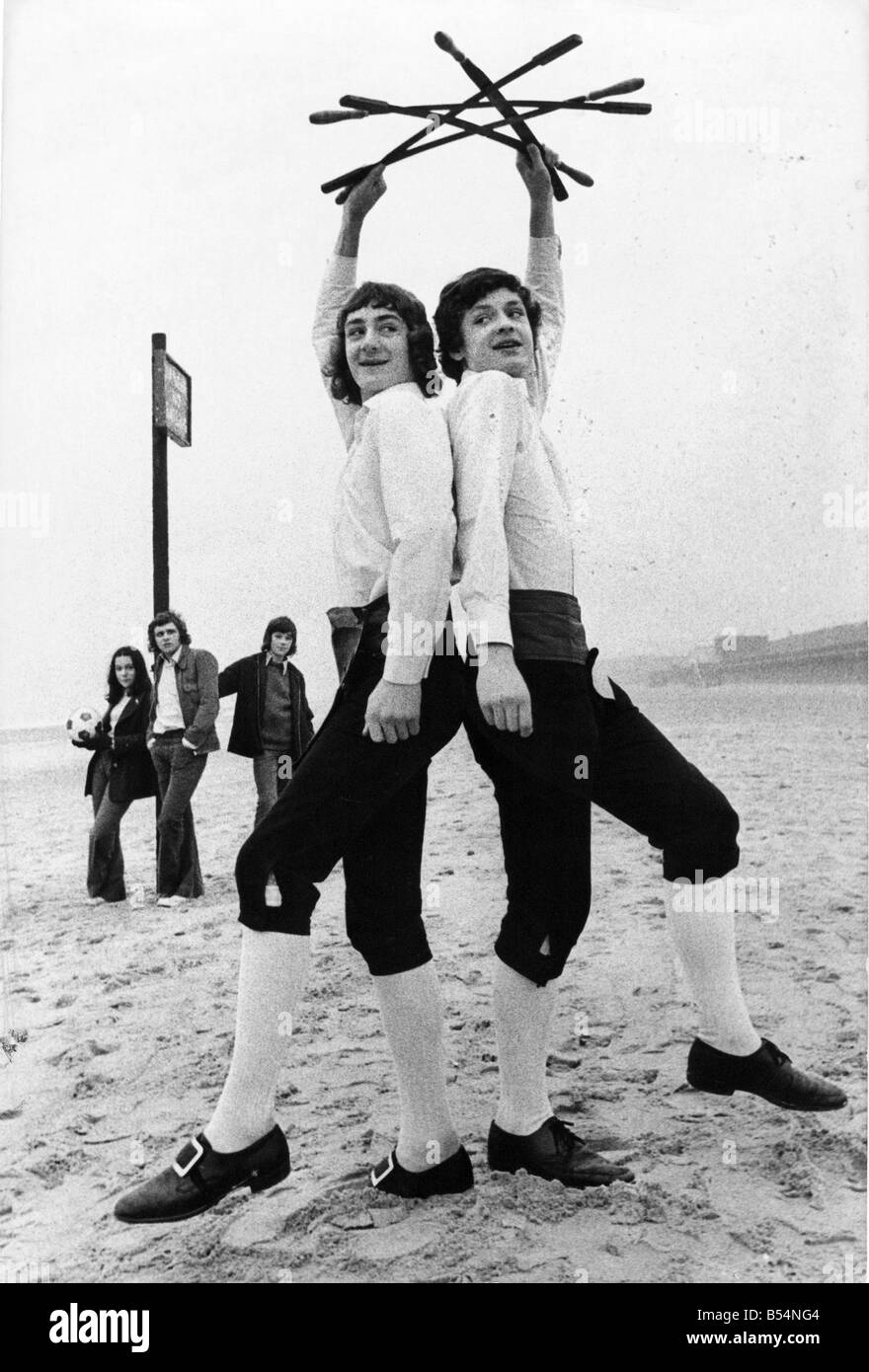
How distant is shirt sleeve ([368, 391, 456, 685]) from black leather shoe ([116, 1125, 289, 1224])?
0.93 m

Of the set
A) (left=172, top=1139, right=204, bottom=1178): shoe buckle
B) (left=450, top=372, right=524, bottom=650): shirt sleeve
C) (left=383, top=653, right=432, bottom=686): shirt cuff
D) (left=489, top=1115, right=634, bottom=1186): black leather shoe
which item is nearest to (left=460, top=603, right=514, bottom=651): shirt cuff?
(left=450, top=372, right=524, bottom=650): shirt sleeve

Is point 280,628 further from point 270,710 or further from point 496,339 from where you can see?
point 496,339

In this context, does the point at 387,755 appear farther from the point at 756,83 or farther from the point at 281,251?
the point at 756,83

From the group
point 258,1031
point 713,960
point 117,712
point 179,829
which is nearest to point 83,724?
point 117,712

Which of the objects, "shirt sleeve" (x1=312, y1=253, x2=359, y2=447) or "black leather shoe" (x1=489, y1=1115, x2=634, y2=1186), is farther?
"shirt sleeve" (x1=312, y1=253, x2=359, y2=447)

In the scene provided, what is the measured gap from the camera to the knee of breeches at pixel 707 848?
7.41 ft

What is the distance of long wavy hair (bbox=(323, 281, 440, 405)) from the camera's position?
7.48 feet

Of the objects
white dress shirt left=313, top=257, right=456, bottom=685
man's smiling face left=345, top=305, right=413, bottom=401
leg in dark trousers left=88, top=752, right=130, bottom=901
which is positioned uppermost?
man's smiling face left=345, top=305, right=413, bottom=401

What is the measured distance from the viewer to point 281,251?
8.16 feet

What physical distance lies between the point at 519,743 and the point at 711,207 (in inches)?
54.5

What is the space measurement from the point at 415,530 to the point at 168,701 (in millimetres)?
720

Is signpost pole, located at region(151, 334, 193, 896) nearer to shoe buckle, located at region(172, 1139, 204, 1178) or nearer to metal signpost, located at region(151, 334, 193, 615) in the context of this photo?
metal signpost, located at region(151, 334, 193, 615)

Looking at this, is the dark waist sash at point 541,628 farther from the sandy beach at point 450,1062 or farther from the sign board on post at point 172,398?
the sign board on post at point 172,398
